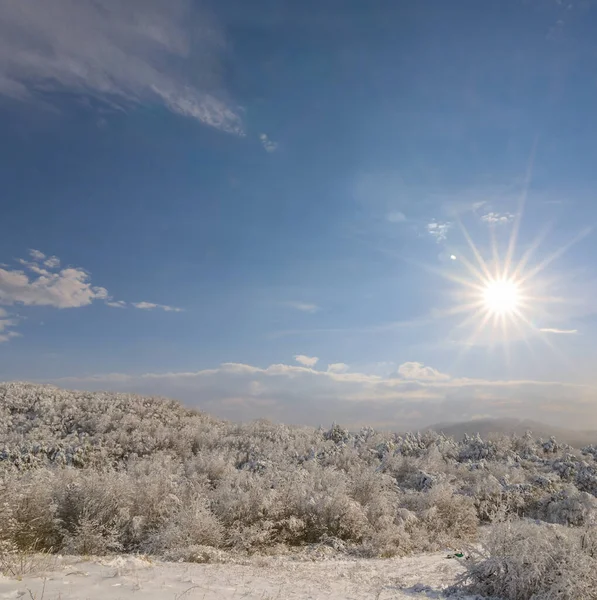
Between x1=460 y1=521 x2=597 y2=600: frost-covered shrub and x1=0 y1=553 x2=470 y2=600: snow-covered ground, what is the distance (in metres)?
1.10

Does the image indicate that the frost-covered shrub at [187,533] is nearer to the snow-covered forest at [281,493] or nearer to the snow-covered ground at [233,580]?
the snow-covered forest at [281,493]

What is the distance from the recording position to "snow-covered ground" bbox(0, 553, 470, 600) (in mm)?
6839

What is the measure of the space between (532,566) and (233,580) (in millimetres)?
5259

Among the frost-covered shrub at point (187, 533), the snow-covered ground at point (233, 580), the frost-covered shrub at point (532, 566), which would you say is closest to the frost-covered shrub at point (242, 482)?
the frost-covered shrub at point (187, 533)

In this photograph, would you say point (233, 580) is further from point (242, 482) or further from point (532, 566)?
point (242, 482)

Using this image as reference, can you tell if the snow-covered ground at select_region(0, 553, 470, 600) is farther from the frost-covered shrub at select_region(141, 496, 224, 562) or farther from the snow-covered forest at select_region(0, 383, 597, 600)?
the frost-covered shrub at select_region(141, 496, 224, 562)

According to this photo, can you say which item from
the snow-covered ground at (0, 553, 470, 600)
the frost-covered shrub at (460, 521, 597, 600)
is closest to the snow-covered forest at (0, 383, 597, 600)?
the frost-covered shrub at (460, 521, 597, 600)

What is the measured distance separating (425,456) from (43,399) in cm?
2099

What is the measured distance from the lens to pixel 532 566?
8.37 meters

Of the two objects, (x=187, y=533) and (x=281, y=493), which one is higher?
(x=281, y=493)

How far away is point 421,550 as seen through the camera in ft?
45.9

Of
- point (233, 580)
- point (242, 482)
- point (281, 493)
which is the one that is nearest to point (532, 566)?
point (233, 580)

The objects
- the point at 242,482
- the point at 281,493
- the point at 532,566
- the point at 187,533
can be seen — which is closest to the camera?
the point at 532,566

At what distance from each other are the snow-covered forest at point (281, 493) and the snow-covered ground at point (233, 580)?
3.05 ft
